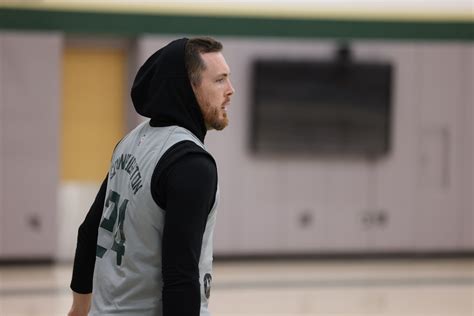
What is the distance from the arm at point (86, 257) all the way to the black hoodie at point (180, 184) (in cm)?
35

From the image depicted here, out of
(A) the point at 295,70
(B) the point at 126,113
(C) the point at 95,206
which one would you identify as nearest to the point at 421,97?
(A) the point at 295,70

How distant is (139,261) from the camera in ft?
6.48

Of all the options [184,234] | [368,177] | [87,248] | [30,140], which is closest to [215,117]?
[184,234]

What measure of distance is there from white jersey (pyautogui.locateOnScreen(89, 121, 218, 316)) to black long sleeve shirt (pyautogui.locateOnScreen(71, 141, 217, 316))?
0.07 metres

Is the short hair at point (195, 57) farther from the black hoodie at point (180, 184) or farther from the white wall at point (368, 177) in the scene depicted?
the white wall at point (368, 177)

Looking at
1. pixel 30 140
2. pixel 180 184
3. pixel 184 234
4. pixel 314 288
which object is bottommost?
pixel 314 288

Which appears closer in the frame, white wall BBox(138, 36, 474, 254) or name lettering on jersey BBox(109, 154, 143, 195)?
name lettering on jersey BBox(109, 154, 143, 195)

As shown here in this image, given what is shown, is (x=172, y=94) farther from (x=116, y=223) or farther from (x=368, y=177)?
(x=368, y=177)

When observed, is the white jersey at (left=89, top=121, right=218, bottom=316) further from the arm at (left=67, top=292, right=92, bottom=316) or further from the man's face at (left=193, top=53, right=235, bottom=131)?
the arm at (left=67, top=292, right=92, bottom=316)

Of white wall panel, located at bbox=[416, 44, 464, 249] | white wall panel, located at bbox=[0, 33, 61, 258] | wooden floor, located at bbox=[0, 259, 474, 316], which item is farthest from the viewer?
white wall panel, located at bbox=[416, 44, 464, 249]

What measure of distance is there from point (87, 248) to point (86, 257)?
0.08 ft

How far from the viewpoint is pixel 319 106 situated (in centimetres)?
992

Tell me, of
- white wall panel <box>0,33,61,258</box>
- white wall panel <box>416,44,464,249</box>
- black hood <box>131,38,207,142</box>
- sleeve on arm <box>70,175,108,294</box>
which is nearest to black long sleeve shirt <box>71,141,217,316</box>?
black hood <box>131,38,207,142</box>

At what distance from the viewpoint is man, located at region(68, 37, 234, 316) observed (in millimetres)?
1852
